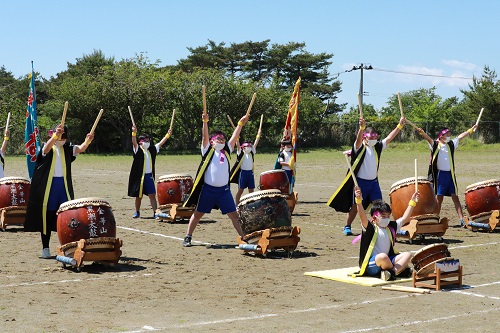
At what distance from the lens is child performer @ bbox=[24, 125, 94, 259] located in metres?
12.2

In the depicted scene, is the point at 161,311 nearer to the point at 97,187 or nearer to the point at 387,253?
the point at 387,253

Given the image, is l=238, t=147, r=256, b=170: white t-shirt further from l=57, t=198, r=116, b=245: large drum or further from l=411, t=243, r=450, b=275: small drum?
l=411, t=243, r=450, b=275: small drum

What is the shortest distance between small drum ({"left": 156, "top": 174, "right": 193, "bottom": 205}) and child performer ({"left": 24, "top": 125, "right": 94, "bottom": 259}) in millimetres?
5063

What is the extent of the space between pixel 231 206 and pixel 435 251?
13.6 ft

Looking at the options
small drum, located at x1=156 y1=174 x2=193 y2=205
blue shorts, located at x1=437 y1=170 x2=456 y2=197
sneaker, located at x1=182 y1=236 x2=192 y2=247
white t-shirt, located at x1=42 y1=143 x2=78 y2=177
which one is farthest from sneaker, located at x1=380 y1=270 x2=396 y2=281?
small drum, located at x1=156 y1=174 x2=193 y2=205

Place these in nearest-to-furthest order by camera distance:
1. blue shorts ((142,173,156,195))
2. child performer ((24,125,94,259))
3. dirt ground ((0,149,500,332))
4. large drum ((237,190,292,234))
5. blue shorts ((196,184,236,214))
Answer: dirt ground ((0,149,500,332)), child performer ((24,125,94,259)), large drum ((237,190,292,234)), blue shorts ((196,184,236,214)), blue shorts ((142,173,156,195))

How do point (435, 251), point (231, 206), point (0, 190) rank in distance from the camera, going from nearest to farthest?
point (435, 251)
point (231, 206)
point (0, 190)

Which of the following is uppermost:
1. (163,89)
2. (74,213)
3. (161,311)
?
(163,89)

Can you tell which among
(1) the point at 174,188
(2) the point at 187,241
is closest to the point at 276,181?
(1) the point at 174,188

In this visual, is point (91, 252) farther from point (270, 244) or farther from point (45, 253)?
point (270, 244)

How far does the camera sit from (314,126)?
195ft

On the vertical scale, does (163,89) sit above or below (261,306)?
above

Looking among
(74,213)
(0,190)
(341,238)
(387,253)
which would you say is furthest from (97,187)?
(387,253)

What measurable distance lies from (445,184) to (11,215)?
798 cm
